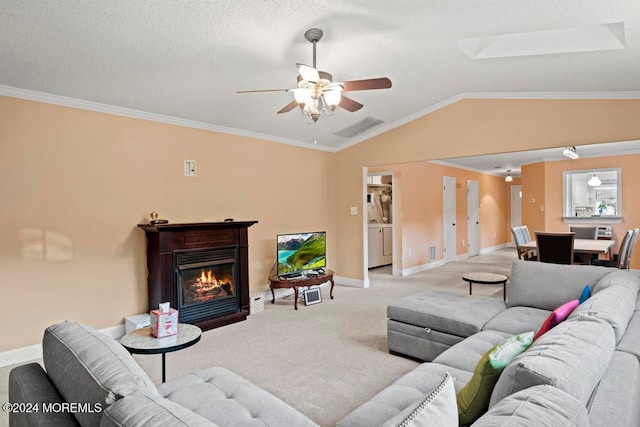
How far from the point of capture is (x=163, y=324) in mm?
2383

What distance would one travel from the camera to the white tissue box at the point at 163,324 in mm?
2367

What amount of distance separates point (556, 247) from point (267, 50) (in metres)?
4.50

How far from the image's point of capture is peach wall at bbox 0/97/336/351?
330cm

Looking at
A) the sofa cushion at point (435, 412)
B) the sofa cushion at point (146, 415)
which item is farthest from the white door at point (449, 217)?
the sofa cushion at point (146, 415)

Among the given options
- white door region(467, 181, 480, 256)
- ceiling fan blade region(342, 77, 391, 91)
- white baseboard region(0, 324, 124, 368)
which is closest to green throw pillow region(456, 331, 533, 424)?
ceiling fan blade region(342, 77, 391, 91)

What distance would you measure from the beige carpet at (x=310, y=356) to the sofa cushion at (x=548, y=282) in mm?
1203

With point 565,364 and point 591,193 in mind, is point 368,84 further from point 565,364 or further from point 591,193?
point 591,193

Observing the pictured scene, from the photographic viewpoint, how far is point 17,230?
330 cm

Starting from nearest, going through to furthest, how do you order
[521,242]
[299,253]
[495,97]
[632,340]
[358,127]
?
[632,340] → [495,97] → [299,253] → [358,127] → [521,242]

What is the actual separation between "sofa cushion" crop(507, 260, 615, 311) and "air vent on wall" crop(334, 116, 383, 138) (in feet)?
9.38

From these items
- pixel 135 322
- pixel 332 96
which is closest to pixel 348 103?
pixel 332 96

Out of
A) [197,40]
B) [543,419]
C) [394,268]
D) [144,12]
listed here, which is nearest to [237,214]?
[197,40]

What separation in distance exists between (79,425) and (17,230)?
3008 millimetres

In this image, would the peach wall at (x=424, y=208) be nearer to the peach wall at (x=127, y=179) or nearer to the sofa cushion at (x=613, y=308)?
the peach wall at (x=127, y=179)
